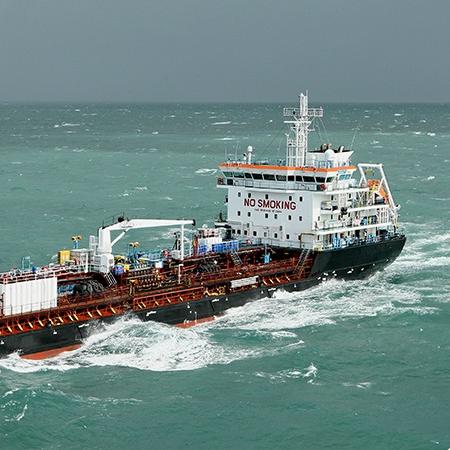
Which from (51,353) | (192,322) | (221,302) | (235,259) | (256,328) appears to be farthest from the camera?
(235,259)

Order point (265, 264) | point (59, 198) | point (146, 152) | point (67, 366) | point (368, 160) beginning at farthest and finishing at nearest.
→ point (146, 152), point (368, 160), point (59, 198), point (265, 264), point (67, 366)

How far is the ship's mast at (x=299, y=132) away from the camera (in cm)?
4597

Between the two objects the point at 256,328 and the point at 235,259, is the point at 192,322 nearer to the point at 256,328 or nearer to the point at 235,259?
the point at 256,328

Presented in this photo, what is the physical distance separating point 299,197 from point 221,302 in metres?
8.62

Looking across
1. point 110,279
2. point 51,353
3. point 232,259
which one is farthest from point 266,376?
point 232,259

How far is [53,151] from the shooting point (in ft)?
407

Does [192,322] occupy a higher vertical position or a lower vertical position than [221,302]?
lower

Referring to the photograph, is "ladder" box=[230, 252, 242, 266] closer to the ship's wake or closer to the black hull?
the black hull

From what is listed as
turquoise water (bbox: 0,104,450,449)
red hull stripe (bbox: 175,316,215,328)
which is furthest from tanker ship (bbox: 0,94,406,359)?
turquoise water (bbox: 0,104,450,449)

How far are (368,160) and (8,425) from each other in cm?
8858

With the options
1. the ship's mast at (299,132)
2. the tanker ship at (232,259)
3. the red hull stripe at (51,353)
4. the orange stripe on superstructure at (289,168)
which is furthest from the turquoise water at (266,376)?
the ship's mast at (299,132)

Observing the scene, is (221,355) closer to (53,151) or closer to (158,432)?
(158,432)

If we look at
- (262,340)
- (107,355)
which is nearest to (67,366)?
(107,355)

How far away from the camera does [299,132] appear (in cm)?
4634
